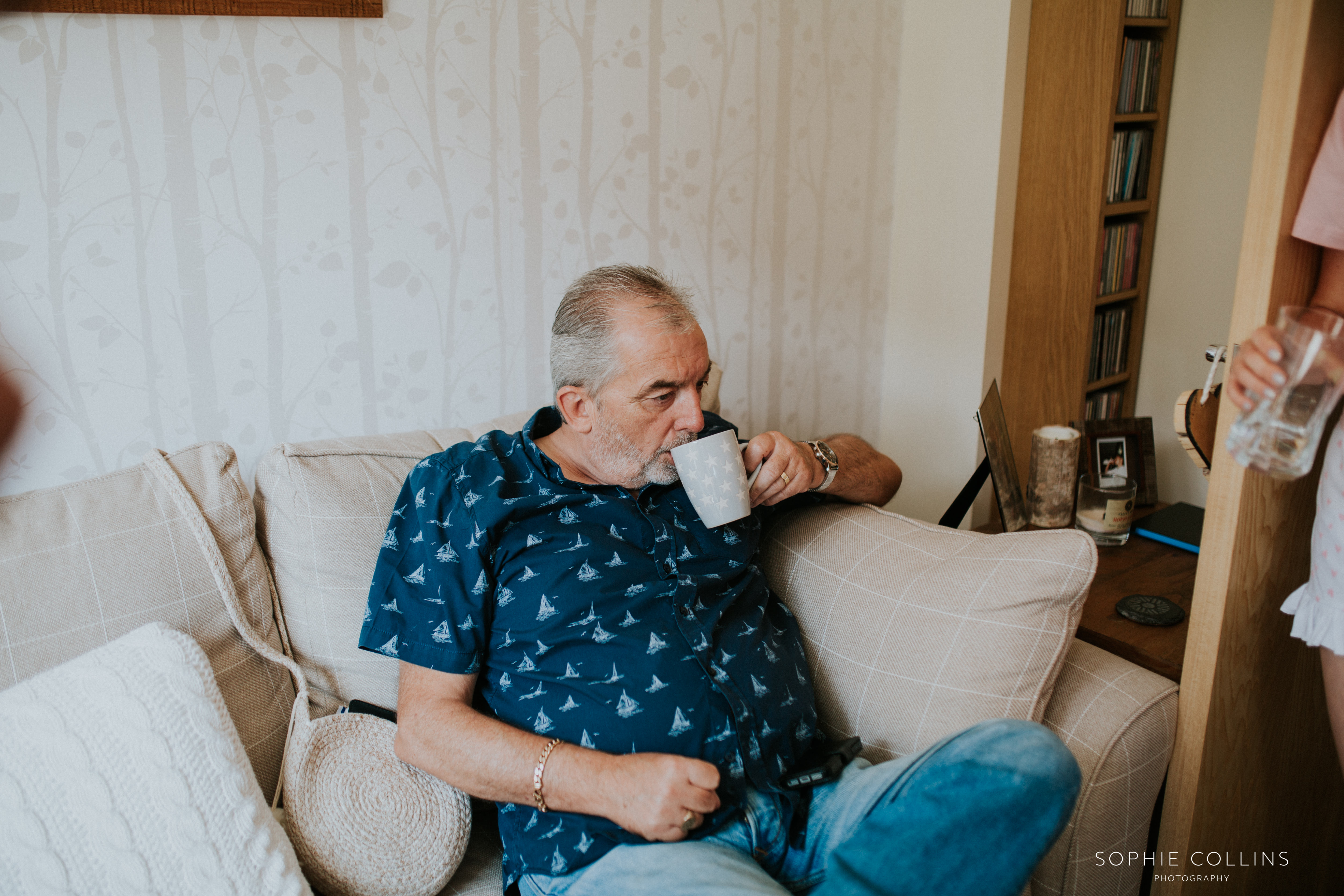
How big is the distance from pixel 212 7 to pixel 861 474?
1270 millimetres

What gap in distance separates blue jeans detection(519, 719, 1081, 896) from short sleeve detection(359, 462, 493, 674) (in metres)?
0.37

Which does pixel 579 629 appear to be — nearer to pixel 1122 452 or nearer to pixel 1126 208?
pixel 1122 452

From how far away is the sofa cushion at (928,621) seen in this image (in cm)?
119

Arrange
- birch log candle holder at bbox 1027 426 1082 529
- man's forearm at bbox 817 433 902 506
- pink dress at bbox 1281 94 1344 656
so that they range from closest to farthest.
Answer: pink dress at bbox 1281 94 1344 656, man's forearm at bbox 817 433 902 506, birch log candle holder at bbox 1027 426 1082 529

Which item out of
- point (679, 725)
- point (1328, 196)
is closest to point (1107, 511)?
point (1328, 196)

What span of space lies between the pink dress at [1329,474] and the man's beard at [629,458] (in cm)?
81

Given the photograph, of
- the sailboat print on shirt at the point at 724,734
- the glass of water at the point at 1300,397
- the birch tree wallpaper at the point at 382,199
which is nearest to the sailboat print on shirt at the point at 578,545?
the sailboat print on shirt at the point at 724,734

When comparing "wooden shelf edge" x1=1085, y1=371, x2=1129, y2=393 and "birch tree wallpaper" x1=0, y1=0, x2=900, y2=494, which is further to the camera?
"wooden shelf edge" x1=1085, y1=371, x2=1129, y2=393

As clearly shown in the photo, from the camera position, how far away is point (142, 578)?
1186mm

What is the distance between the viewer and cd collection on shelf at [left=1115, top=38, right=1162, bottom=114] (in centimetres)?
236

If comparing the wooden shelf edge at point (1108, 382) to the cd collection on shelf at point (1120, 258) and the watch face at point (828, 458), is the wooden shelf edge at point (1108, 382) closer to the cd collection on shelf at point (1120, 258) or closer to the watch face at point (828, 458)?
the cd collection on shelf at point (1120, 258)

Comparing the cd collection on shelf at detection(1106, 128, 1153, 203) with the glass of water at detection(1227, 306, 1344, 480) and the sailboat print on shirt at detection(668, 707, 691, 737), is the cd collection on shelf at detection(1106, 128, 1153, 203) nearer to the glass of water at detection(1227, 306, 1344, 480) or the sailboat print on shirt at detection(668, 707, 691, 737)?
the glass of water at detection(1227, 306, 1344, 480)

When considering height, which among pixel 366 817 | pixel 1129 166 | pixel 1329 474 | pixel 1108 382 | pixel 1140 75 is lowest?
pixel 366 817

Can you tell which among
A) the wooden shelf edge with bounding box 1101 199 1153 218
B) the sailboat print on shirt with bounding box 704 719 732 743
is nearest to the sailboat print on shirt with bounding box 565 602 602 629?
the sailboat print on shirt with bounding box 704 719 732 743
